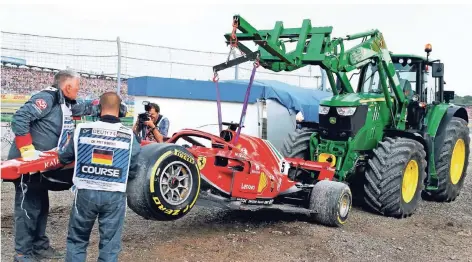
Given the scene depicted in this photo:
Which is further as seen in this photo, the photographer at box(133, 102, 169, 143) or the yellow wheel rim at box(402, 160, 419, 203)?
the yellow wheel rim at box(402, 160, 419, 203)

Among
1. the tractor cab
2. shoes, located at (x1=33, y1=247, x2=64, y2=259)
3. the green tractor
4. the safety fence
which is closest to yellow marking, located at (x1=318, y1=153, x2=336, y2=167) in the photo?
the green tractor

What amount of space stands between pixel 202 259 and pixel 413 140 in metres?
4.43

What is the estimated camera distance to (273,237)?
6.13 metres

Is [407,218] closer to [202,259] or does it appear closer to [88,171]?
[202,259]

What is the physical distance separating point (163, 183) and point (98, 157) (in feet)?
2.77

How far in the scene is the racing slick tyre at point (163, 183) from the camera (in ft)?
15.0

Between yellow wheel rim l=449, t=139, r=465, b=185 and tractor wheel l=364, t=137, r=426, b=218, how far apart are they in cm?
211

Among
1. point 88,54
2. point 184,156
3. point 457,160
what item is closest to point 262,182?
point 184,156

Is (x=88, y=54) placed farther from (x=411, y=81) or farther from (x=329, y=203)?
(x=329, y=203)

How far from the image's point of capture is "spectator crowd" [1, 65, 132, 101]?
420 inches

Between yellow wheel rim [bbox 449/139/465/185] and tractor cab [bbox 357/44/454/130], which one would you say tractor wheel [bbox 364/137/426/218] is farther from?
yellow wheel rim [bbox 449/139/465/185]

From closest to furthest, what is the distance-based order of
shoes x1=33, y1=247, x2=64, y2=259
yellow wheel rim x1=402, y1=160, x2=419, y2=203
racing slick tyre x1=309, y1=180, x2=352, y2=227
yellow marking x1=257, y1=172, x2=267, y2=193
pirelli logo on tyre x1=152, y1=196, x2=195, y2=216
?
pirelli logo on tyre x1=152, y1=196, x2=195, y2=216 < shoes x1=33, y1=247, x2=64, y2=259 < yellow marking x1=257, y1=172, x2=267, y2=193 < racing slick tyre x1=309, y1=180, x2=352, y2=227 < yellow wheel rim x1=402, y1=160, x2=419, y2=203

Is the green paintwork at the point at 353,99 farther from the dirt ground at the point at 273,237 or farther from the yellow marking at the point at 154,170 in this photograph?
the yellow marking at the point at 154,170

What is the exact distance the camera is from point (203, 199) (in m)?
5.56
